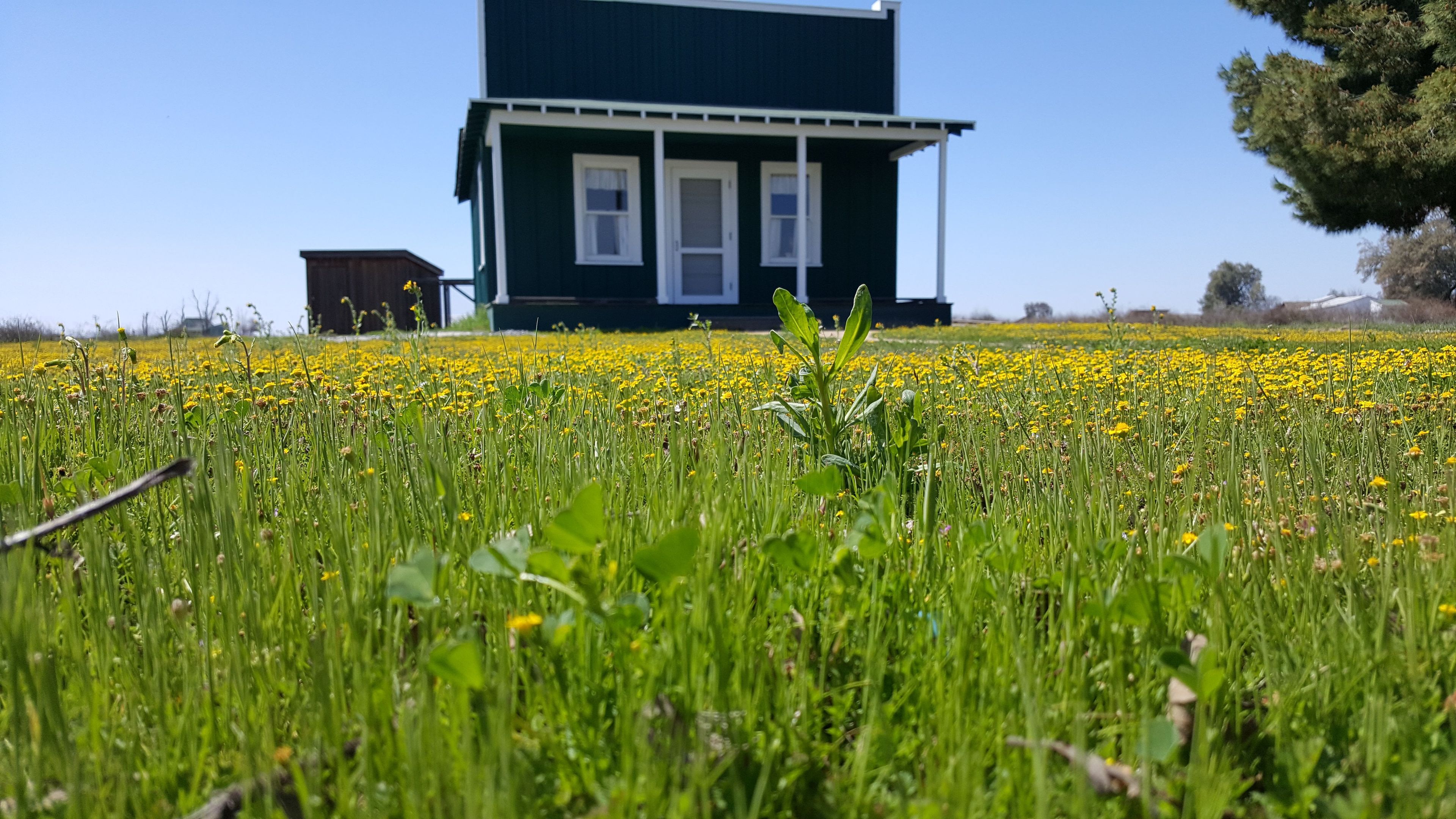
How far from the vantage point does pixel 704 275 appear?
57.4ft

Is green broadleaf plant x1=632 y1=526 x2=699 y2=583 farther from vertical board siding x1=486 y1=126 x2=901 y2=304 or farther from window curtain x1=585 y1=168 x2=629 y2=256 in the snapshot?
window curtain x1=585 y1=168 x2=629 y2=256

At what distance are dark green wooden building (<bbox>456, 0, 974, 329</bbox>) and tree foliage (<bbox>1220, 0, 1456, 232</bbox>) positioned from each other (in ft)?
21.9

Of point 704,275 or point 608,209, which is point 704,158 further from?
point 704,275

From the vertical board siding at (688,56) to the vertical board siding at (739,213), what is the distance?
4.64ft

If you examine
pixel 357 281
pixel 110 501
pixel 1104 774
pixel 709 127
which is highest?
pixel 709 127

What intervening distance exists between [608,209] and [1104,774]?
55.0ft

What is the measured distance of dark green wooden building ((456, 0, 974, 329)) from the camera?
635 inches

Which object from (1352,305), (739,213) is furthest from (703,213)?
(1352,305)

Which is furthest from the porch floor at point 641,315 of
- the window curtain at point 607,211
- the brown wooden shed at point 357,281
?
the brown wooden shed at point 357,281

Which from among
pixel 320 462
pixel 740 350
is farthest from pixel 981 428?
pixel 740 350

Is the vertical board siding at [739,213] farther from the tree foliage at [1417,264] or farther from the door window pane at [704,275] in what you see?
the tree foliage at [1417,264]

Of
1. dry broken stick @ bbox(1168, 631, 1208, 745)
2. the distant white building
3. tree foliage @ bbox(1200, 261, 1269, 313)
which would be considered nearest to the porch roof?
the distant white building

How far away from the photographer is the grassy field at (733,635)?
1030mm

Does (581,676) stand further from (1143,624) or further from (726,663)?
(1143,624)
